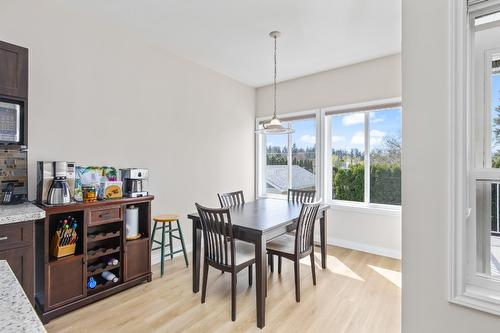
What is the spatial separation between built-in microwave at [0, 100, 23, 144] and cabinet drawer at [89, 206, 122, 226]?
831 millimetres

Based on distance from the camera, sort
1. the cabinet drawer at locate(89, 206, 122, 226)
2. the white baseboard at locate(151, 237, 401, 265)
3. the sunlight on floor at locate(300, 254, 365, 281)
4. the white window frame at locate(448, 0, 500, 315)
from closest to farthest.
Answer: the white window frame at locate(448, 0, 500, 315)
the cabinet drawer at locate(89, 206, 122, 226)
the sunlight on floor at locate(300, 254, 365, 281)
the white baseboard at locate(151, 237, 401, 265)

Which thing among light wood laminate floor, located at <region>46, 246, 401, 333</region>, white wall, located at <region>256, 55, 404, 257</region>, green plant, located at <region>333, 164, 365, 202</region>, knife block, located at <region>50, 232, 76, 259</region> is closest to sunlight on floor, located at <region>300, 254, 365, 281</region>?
light wood laminate floor, located at <region>46, 246, 401, 333</region>

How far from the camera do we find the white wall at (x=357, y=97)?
11.5 ft

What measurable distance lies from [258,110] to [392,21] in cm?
269

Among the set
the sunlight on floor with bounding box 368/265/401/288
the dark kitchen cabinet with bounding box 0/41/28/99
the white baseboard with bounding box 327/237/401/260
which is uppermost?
the dark kitchen cabinet with bounding box 0/41/28/99

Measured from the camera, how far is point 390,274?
2.99 metres

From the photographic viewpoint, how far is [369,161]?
382 centimetres

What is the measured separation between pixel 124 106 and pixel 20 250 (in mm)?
1774

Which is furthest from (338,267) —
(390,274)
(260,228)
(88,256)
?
(88,256)

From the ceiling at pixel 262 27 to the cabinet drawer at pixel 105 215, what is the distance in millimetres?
1993

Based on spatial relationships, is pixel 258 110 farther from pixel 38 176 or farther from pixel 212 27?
pixel 38 176

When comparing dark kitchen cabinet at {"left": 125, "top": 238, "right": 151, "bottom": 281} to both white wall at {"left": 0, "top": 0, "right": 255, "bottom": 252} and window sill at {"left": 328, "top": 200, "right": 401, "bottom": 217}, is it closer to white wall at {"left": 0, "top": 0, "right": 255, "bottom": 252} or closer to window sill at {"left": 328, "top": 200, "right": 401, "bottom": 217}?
white wall at {"left": 0, "top": 0, "right": 255, "bottom": 252}

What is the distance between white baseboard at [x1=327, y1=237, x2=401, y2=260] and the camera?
3.49m

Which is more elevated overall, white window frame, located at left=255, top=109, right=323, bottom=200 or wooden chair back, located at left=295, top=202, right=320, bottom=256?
white window frame, located at left=255, top=109, right=323, bottom=200
